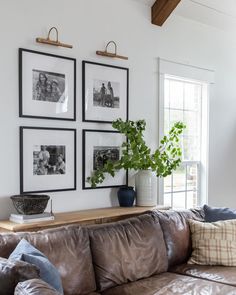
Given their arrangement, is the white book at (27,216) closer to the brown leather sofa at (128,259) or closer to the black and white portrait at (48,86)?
the brown leather sofa at (128,259)

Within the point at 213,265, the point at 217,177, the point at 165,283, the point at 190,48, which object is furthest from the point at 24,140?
the point at 217,177

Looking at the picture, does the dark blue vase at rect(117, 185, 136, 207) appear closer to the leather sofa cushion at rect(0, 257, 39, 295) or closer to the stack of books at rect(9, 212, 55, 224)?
the stack of books at rect(9, 212, 55, 224)

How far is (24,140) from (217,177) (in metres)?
2.69

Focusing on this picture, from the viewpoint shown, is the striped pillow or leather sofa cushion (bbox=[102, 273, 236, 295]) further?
the striped pillow

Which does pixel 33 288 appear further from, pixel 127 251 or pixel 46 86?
pixel 46 86

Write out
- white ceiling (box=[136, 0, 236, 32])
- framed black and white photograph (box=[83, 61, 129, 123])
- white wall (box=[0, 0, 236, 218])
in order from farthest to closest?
white ceiling (box=[136, 0, 236, 32]) < framed black and white photograph (box=[83, 61, 129, 123]) < white wall (box=[0, 0, 236, 218])

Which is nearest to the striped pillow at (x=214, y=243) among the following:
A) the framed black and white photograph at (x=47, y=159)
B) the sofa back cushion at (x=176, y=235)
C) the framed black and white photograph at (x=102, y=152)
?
the sofa back cushion at (x=176, y=235)

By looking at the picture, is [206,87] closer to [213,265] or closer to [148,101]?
[148,101]

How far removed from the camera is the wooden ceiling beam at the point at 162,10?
13.4 feet

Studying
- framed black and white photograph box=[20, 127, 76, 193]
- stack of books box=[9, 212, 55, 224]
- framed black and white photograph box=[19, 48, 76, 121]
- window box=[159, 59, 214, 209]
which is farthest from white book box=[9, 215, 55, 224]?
window box=[159, 59, 214, 209]

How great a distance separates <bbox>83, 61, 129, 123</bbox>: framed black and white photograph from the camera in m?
3.66

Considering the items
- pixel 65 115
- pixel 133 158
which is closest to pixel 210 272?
pixel 133 158

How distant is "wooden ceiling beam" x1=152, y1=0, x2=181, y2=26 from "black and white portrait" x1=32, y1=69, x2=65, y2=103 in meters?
1.33

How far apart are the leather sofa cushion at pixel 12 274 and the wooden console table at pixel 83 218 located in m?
1.07
